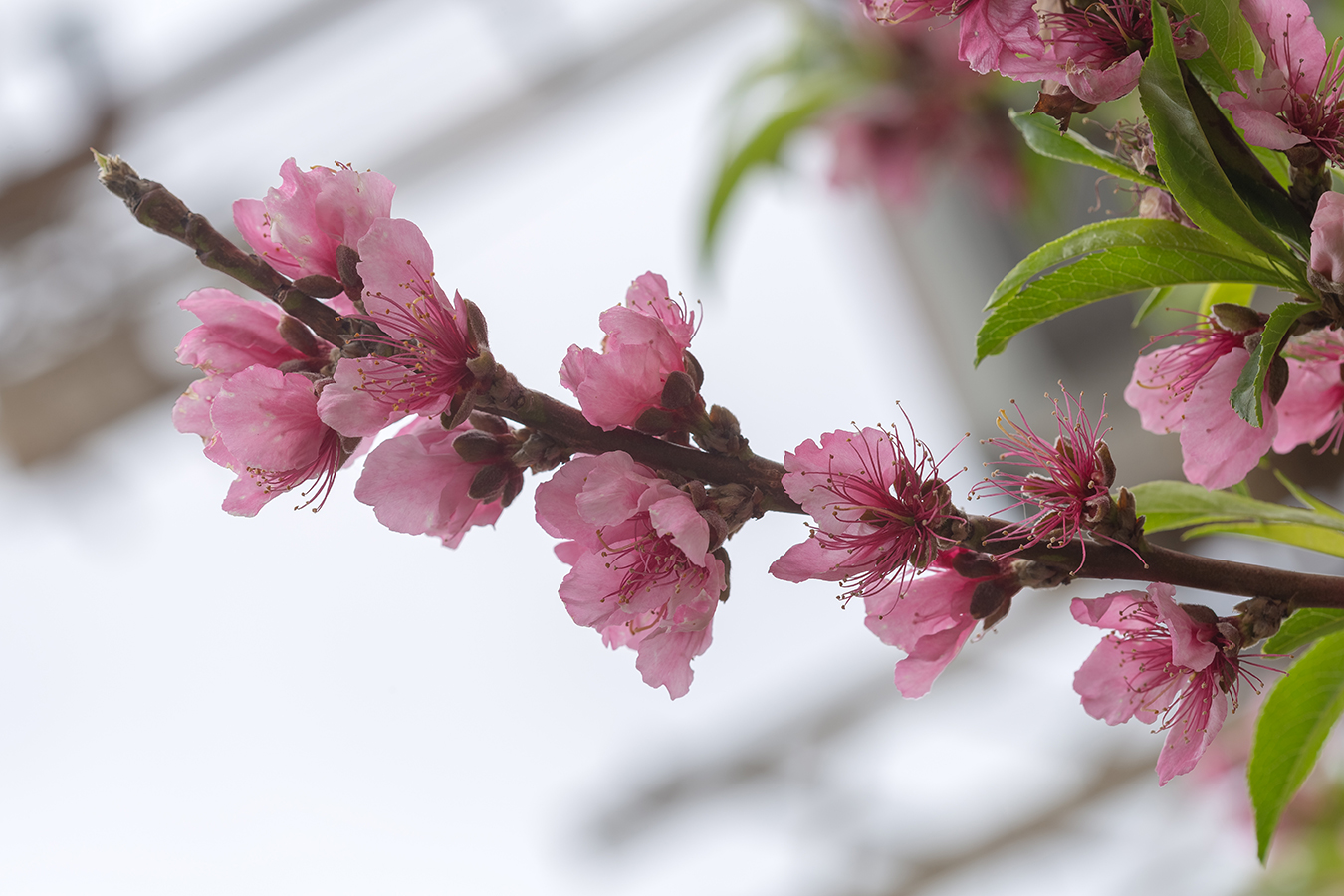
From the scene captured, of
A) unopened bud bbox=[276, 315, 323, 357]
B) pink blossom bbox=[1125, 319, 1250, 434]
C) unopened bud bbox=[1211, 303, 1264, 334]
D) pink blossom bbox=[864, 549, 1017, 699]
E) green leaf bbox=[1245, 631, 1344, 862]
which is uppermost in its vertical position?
unopened bud bbox=[276, 315, 323, 357]

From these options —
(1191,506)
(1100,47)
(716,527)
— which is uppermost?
(1100,47)

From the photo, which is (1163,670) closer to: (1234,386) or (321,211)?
(1234,386)

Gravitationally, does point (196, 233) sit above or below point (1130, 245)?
above

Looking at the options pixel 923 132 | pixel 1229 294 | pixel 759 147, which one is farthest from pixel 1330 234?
pixel 923 132

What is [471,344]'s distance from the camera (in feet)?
1.51

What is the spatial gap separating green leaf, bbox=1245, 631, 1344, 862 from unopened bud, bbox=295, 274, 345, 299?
1.47 feet

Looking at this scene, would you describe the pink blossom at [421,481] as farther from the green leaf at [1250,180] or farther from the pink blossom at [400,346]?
the green leaf at [1250,180]

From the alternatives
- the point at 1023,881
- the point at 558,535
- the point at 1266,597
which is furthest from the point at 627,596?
the point at 1023,881

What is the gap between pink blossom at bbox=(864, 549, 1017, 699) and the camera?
1.59ft

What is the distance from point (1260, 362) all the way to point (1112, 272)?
0.08 meters

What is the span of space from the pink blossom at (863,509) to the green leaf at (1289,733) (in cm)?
19

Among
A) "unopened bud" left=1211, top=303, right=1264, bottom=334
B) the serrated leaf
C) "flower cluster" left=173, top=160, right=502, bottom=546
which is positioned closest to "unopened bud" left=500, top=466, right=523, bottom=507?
"flower cluster" left=173, top=160, right=502, bottom=546

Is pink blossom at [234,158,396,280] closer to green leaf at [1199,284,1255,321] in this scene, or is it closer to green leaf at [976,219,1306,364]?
green leaf at [976,219,1306,364]

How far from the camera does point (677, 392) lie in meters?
0.45
